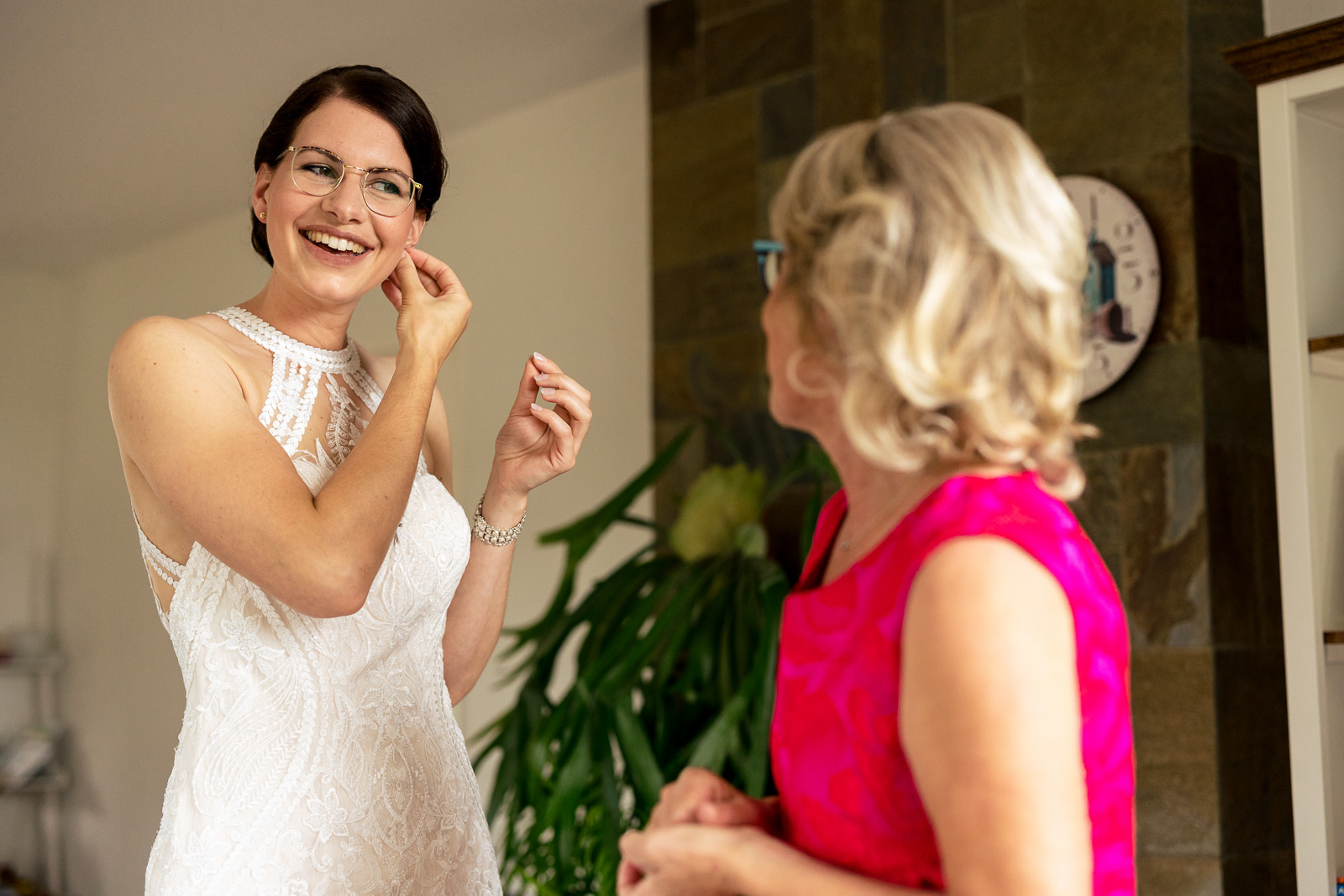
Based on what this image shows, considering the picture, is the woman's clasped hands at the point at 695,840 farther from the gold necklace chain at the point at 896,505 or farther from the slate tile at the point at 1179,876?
the slate tile at the point at 1179,876

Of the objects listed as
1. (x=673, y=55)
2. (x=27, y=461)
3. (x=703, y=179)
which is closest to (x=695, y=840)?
(x=703, y=179)

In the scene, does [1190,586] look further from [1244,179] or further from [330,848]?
[330,848]

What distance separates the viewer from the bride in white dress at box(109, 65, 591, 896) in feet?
3.78

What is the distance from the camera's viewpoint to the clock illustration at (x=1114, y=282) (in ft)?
8.43

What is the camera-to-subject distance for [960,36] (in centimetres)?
298

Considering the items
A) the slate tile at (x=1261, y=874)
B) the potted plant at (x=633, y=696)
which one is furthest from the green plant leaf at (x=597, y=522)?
the slate tile at (x=1261, y=874)

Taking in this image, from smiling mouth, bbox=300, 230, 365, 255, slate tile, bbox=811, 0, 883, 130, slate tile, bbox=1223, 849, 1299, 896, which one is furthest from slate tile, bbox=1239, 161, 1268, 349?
smiling mouth, bbox=300, 230, 365, 255

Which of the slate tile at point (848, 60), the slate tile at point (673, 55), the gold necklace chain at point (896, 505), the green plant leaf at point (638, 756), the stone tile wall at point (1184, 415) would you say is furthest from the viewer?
the slate tile at point (673, 55)

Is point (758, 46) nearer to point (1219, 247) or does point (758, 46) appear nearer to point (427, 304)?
point (1219, 247)

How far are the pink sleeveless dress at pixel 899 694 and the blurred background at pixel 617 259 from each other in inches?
71.9

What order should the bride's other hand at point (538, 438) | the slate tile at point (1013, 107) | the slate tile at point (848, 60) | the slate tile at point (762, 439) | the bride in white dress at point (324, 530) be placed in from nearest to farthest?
the bride in white dress at point (324, 530)
the bride's other hand at point (538, 438)
the slate tile at point (1013, 107)
the slate tile at point (848, 60)
the slate tile at point (762, 439)

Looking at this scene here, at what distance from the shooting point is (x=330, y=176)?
1.36m

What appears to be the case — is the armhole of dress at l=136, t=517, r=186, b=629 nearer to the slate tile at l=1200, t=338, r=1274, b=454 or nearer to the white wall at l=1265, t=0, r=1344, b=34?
the slate tile at l=1200, t=338, r=1274, b=454

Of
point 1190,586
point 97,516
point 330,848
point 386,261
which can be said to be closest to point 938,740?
point 330,848
